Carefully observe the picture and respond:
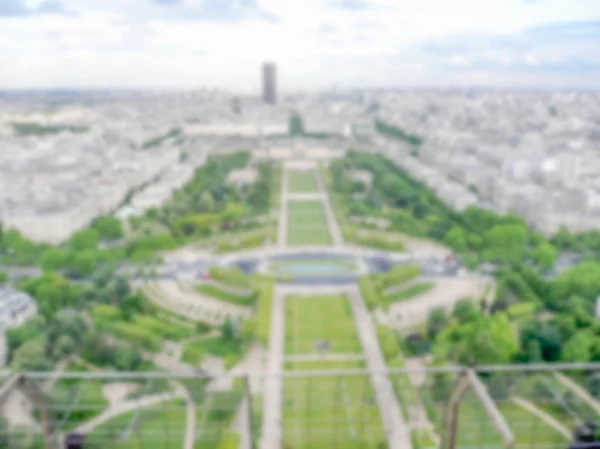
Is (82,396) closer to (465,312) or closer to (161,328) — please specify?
(161,328)

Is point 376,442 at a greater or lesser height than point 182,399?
lesser

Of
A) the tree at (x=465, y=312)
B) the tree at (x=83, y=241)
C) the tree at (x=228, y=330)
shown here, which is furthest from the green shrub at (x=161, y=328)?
the tree at (x=83, y=241)

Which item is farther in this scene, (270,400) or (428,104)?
(428,104)

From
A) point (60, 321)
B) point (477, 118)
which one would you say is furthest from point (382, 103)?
point (60, 321)

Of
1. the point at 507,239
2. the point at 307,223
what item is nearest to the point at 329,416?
the point at 507,239

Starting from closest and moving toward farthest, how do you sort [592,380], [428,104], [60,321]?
A: [592,380]
[60,321]
[428,104]

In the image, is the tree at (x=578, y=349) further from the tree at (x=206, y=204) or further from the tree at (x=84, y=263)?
the tree at (x=206, y=204)

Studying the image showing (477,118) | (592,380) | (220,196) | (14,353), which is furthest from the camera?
(477,118)

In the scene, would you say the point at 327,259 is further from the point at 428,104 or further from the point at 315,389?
the point at 428,104
